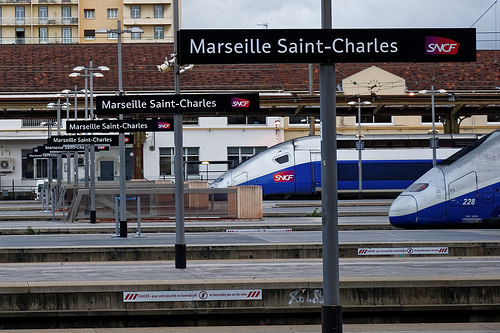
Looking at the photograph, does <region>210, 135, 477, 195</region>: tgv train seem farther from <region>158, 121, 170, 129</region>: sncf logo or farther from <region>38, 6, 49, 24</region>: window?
<region>38, 6, 49, 24</region>: window

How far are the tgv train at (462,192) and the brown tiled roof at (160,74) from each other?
138 ft

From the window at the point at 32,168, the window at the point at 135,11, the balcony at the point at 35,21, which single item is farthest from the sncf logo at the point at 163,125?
the balcony at the point at 35,21

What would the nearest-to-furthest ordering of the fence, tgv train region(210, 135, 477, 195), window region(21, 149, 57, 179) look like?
the fence → tgv train region(210, 135, 477, 195) → window region(21, 149, 57, 179)

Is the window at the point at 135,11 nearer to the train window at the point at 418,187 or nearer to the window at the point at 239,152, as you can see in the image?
the window at the point at 239,152

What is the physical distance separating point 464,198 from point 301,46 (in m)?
17.5

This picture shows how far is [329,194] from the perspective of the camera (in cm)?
850

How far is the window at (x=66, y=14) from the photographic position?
11125cm

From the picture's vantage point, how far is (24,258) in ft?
69.1

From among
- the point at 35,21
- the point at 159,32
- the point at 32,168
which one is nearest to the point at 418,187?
the point at 32,168

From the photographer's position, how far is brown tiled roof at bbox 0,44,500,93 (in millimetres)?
68562

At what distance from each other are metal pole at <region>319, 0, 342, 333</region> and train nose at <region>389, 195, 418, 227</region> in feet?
56.8

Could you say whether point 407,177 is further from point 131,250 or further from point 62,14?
point 62,14

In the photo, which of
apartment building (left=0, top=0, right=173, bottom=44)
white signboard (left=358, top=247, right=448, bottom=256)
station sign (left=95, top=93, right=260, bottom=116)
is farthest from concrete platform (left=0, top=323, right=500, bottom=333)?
apartment building (left=0, top=0, right=173, bottom=44)

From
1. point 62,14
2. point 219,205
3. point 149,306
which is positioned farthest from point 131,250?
point 62,14
